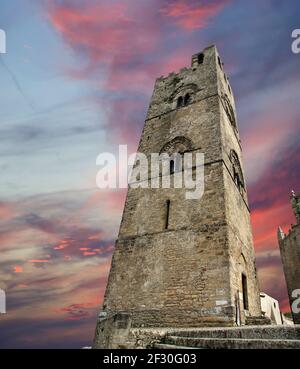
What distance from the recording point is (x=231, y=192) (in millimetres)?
10594

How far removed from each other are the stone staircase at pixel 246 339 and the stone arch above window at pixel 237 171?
7961 mm

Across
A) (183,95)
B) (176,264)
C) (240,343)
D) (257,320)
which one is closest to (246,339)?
(240,343)

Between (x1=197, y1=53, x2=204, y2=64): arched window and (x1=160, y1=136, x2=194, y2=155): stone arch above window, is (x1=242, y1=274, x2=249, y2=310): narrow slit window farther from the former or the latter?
(x1=197, y1=53, x2=204, y2=64): arched window

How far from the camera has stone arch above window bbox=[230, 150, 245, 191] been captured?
12116 mm

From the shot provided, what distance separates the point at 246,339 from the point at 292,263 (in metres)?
17.2

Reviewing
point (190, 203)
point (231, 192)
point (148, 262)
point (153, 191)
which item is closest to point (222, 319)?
point (148, 262)

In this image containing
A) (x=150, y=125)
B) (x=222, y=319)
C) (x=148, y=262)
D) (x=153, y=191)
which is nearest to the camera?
(x=222, y=319)

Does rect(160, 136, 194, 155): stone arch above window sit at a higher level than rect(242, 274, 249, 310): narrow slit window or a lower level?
higher

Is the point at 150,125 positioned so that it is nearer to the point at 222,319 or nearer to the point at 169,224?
the point at 169,224

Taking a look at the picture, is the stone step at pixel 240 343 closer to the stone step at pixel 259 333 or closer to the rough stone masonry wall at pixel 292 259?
the stone step at pixel 259 333

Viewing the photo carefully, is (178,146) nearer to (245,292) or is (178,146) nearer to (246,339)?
(245,292)

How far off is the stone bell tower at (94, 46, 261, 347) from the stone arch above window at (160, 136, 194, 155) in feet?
0.16

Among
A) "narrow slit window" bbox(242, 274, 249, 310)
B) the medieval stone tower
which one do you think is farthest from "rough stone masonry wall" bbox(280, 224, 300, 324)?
"narrow slit window" bbox(242, 274, 249, 310)
